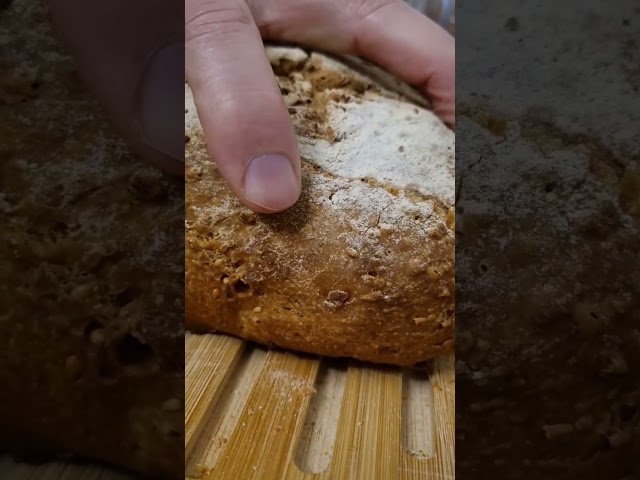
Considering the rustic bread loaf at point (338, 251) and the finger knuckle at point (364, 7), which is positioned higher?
the finger knuckle at point (364, 7)

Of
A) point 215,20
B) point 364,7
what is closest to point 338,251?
point 215,20

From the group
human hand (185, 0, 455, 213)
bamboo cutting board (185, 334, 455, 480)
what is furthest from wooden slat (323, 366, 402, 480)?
human hand (185, 0, 455, 213)

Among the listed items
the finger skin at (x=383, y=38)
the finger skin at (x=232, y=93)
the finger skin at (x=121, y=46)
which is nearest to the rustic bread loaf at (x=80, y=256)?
the finger skin at (x=121, y=46)

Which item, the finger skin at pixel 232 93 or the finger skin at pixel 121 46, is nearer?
the finger skin at pixel 121 46

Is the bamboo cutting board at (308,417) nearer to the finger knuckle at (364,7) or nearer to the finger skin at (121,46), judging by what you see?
the finger skin at (121,46)

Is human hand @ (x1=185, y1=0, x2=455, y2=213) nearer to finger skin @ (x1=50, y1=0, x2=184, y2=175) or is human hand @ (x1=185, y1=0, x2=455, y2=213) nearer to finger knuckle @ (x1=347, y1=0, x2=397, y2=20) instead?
finger skin @ (x1=50, y1=0, x2=184, y2=175)

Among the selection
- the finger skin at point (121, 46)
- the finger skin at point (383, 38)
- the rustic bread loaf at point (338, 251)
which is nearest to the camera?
the finger skin at point (121, 46)
